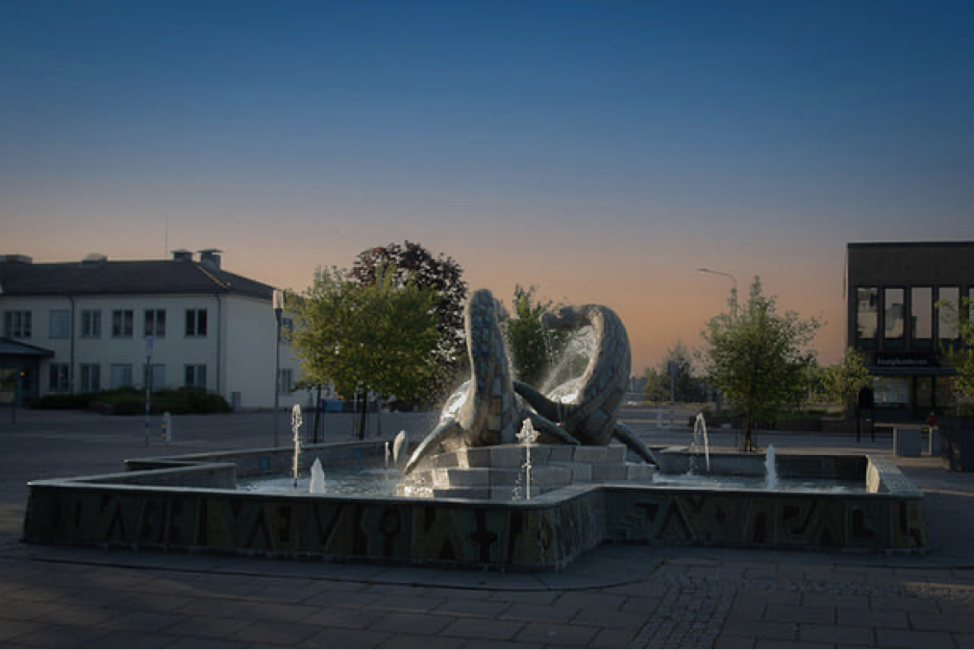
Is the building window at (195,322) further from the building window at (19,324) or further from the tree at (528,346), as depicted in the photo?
the tree at (528,346)

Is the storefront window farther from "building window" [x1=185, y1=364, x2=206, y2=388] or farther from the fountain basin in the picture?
the fountain basin

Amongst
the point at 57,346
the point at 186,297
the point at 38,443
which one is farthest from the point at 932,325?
the point at 57,346

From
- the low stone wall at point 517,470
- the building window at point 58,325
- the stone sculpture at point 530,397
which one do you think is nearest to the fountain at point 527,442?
the low stone wall at point 517,470

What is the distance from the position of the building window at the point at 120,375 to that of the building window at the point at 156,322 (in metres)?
2.40

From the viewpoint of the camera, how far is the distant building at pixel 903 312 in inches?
2053

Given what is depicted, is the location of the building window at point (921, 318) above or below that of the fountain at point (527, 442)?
above

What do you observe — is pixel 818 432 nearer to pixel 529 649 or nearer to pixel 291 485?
pixel 291 485

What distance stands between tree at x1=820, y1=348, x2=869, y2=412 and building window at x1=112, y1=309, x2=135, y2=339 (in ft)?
125

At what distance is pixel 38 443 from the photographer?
28.4 m

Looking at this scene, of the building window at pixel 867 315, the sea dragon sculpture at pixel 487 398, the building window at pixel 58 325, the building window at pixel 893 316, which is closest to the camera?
the sea dragon sculpture at pixel 487 398

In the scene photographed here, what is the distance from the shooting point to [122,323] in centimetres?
5591

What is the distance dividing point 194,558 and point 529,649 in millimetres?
4547

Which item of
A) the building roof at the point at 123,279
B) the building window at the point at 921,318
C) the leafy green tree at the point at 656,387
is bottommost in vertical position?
the leafy green tree at the point at 656,387

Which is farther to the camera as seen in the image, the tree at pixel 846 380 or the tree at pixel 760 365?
the tree at pixel 846 380
